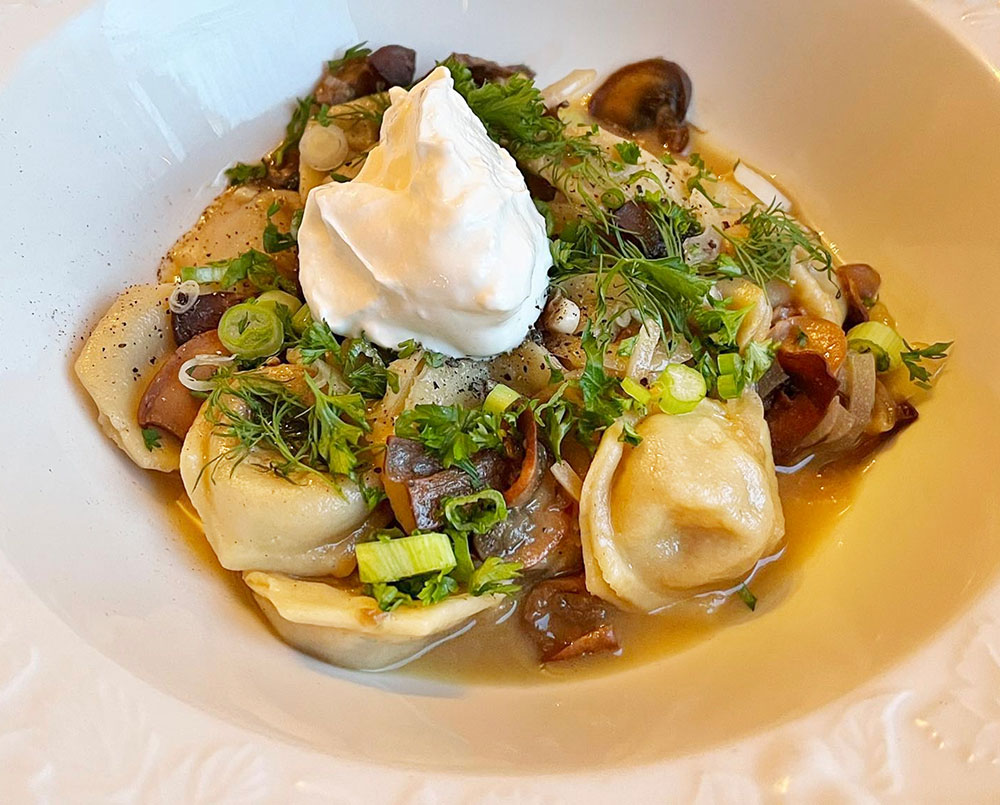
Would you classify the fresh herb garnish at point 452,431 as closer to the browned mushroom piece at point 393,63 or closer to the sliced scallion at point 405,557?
the sliced scallion at point 405,557

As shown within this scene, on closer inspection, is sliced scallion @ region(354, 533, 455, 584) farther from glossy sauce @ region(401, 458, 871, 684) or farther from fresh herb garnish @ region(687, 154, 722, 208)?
fresh herb garnish @ region(687, 154, 722, 208)

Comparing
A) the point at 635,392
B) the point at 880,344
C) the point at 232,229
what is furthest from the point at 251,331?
the point at 880,344

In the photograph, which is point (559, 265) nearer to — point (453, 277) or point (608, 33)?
point (453, 277)

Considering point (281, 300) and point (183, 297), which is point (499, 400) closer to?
point (281, 300)

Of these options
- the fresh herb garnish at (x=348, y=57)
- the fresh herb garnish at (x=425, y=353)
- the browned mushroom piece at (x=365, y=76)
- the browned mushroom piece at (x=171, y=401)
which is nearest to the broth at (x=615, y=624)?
the browned mushroom piece at (x=171, y=401)

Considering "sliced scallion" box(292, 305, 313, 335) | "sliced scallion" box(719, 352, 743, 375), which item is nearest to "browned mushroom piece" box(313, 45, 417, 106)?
"sliced scallion" box(292, 305, 313, 335)

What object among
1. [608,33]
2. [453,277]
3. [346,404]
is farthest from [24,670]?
[608,33]
